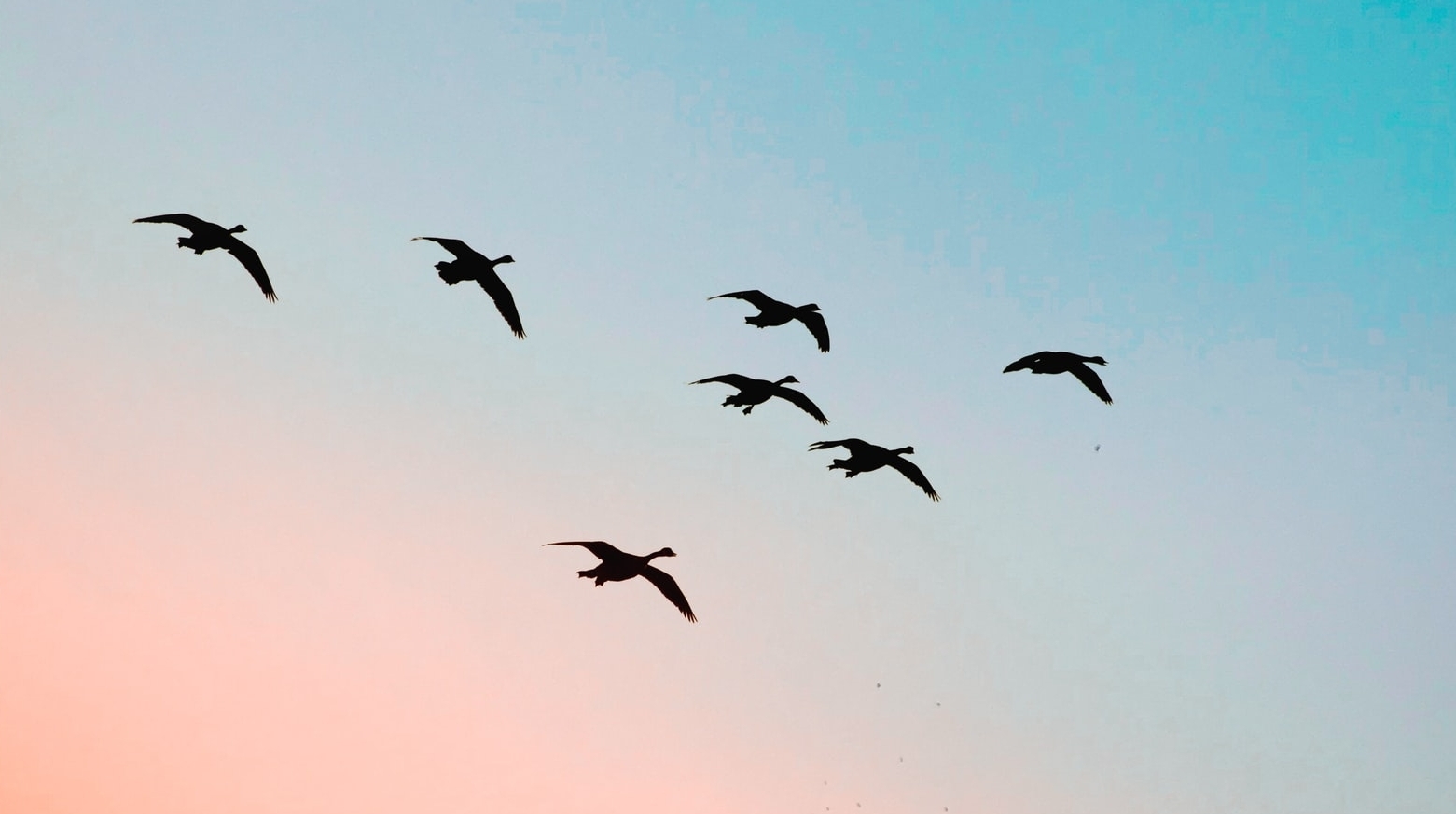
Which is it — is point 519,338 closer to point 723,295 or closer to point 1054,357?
point 723,295

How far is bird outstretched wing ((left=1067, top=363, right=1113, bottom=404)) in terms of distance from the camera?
27672 mm

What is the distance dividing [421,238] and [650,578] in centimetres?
714

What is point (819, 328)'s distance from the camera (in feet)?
94.8

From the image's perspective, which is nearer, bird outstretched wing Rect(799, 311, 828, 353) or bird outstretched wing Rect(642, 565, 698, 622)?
bird outstretched wing Rect(642, 565, 698, 622)

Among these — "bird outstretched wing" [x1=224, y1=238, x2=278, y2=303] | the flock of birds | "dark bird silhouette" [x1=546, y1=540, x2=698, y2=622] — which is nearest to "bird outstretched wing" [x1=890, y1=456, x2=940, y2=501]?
the flock of birds

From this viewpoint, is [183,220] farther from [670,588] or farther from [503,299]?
[670,588]

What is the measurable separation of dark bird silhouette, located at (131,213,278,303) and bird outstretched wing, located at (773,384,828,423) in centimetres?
1012

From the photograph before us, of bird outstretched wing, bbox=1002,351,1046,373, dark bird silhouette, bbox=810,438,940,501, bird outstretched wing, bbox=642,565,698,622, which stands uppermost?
bird outstretched wing, bbox=1002,351,1046,373

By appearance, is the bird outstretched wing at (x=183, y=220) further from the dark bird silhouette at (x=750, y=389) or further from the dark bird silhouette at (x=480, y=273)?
the dark bird silhouette at (x=750, y=389)

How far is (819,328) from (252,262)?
1092cm

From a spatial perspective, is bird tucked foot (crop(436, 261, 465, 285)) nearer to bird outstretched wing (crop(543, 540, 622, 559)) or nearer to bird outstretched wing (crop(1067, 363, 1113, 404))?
bird outstretched wing (crop(543, 540, 622, 559))

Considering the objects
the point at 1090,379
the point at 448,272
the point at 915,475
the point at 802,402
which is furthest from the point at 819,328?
the point at 448,272

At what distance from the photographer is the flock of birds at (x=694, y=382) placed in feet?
80.6

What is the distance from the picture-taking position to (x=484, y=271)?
25469 millimetres
